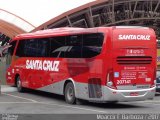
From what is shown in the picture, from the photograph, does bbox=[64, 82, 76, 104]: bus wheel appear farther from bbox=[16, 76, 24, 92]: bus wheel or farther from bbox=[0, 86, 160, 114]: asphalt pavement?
bbox=[16, 76, 24, 92]: bus wheel

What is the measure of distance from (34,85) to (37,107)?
17.0 feet

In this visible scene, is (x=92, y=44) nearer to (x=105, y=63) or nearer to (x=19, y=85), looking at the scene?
(x=105, y=63)

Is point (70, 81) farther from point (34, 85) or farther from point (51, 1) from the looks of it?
point (51, 1)

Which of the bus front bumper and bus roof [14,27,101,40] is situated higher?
bus roof [14,27,101,40]

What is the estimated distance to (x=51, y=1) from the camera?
4284 cm

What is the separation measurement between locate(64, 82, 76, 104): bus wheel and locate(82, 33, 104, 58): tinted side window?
61.4 inches

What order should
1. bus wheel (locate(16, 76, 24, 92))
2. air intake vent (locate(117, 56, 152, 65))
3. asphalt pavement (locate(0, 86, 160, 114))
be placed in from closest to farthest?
asphalt pavement (locate(0, 86, 160, 114))
air intake vent (locate(117, 56, 152, 65))
bus wheel (locate(16, 76, 24, 92))

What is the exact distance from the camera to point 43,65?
22.7 metres

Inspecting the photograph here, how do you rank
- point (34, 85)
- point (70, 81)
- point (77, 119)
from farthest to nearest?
1. point (34, 85)
2. point (70, 81)
3. point (77, 119)

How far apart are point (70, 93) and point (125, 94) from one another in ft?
8.78

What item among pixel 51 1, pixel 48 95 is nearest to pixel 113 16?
pixel 51 1

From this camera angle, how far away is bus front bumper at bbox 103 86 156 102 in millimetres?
18266

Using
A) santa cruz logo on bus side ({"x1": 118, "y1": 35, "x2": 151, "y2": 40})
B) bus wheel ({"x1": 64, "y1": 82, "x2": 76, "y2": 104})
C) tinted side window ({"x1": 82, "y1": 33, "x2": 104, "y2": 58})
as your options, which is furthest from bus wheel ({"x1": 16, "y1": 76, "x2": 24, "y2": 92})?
santa cruz logo on bus side ({"x1": 118, "y1": 35, "x2": 151, "y2": 40})

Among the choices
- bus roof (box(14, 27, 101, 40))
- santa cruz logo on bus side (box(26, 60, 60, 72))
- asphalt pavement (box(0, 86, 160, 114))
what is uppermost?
bus roof (box(14, 27, 101, 40))
